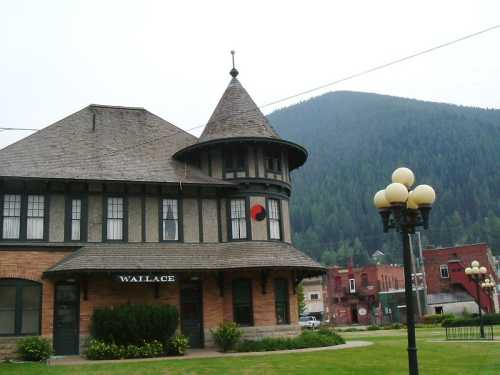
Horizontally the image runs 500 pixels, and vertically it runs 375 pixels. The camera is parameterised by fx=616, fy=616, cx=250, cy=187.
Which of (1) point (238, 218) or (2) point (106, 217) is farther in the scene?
(1) point (238, 218)

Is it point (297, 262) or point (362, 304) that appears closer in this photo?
point (297, 262)

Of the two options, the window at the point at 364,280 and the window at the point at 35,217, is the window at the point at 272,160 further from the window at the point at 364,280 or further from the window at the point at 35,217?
the window at the point at 364,280

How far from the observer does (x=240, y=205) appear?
27859mm

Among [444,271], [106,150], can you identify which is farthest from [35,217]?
[444,271]

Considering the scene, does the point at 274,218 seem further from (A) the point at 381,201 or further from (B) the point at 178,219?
(A) the point at 381,201

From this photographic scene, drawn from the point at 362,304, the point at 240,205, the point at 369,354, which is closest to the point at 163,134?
the point at 240,205

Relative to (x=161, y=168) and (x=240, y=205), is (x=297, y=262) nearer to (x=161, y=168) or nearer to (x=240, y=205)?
(x=240, y=205)

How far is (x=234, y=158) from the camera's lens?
28109 mm

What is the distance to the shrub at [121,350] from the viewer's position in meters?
22.9

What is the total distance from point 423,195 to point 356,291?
70311 mm

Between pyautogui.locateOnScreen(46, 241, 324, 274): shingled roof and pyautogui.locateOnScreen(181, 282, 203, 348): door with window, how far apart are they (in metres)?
1.57

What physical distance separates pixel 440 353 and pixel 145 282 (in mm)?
11580

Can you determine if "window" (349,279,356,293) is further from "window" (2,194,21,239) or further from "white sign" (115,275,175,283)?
"window" (2,194,21,239)

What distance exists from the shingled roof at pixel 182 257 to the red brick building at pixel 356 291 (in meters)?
52.9
